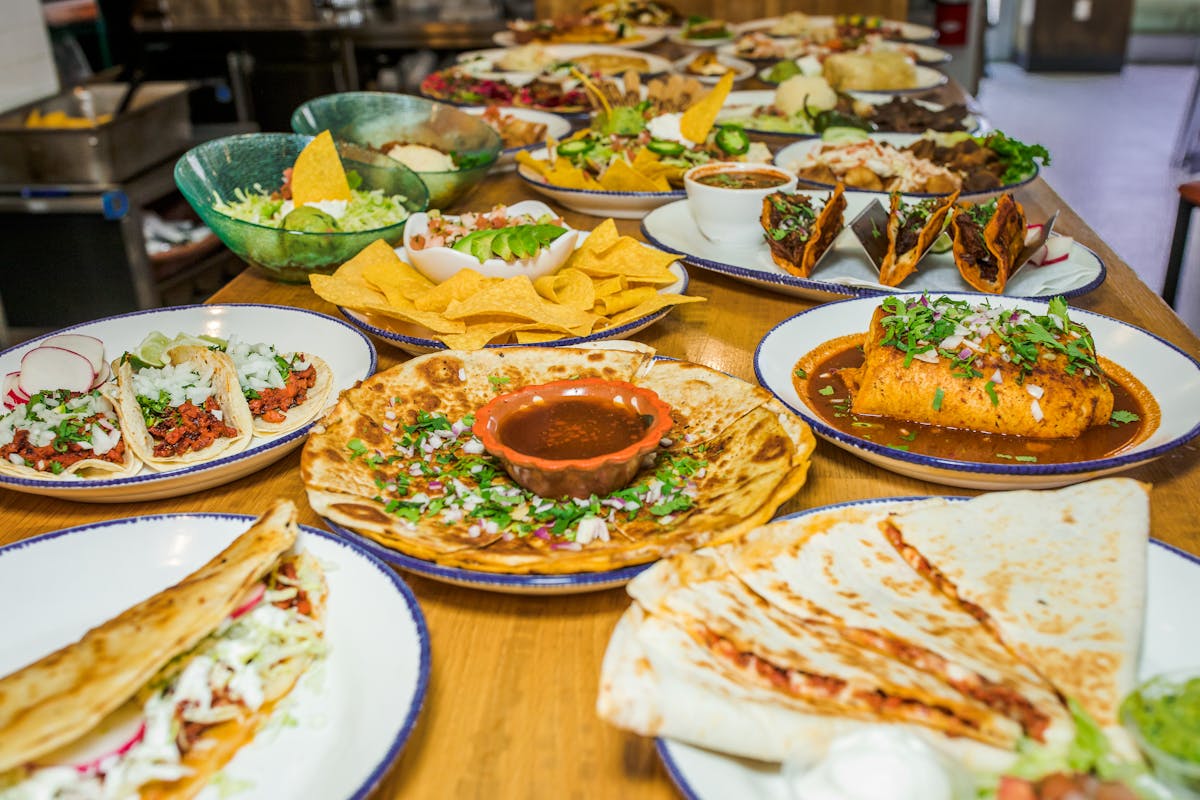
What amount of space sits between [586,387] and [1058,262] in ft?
5.08

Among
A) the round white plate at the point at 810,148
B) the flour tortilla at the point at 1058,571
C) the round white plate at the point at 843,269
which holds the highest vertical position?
the flour tortilla at the point at 1058,571

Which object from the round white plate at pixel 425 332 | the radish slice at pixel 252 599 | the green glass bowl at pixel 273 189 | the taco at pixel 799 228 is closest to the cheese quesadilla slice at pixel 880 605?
the radish slice at pixel 252 599

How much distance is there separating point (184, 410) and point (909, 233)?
1886mm

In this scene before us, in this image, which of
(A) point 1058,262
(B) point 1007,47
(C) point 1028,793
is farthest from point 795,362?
(B) point 1007,47

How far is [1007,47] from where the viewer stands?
15.6 metres

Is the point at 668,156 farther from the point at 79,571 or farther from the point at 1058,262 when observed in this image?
the point at 79,571

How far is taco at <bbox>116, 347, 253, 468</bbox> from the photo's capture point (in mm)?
1838

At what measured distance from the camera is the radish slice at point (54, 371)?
1944 mm

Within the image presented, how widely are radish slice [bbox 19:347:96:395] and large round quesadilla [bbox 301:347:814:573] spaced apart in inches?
22.4

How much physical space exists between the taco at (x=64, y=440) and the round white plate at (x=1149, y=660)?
1.20 metres

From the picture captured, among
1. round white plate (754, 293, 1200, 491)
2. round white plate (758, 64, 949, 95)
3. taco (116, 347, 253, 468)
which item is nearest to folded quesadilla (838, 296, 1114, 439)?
round white plate (754, 293, 1200, 491)

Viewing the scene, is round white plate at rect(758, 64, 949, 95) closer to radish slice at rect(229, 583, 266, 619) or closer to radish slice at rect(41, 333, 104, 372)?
radish slice at rect(41, 333, 104, 372)

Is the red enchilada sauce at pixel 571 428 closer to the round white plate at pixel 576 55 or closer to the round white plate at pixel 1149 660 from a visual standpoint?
the round white plate at pixel 1149 660

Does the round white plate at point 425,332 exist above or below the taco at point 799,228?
below
